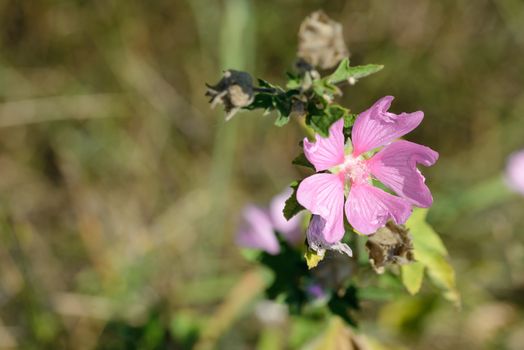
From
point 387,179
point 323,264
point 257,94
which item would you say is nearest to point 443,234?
point 323,264

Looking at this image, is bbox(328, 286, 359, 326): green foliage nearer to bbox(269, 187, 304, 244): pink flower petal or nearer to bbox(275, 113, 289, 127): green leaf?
bbox(269, 187, 304, 244): pink flower petal

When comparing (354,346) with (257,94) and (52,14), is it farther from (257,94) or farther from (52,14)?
(52,14)

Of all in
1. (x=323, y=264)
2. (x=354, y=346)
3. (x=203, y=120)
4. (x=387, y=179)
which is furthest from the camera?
(x=203, y=120)

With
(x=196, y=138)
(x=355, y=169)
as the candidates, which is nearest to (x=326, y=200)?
(x=355, y=169)

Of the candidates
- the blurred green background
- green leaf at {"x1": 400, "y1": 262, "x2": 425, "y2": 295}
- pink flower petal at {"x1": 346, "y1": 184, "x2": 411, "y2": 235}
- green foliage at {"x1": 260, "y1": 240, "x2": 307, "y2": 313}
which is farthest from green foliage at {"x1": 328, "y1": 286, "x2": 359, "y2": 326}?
the blurred green background

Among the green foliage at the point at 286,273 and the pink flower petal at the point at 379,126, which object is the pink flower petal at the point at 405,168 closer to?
the pink flower petal at the point at 379,126

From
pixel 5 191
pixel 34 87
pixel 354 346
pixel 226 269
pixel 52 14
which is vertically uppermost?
pixel 52 14
